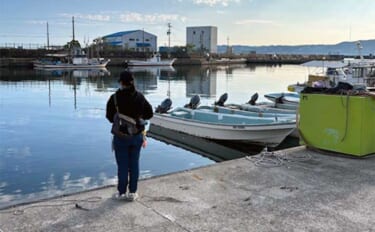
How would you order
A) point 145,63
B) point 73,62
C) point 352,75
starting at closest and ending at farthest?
1. point 352,75
2. point 73,62
3. point 145,63

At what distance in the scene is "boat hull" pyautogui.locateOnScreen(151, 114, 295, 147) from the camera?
12617mm

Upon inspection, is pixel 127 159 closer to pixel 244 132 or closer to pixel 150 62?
pixel 244 132

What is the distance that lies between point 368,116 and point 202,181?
311 centimetres

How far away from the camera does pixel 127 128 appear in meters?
4.81

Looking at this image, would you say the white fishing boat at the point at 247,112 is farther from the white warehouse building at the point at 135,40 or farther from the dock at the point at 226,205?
the white warehouse building at the point at 135,40

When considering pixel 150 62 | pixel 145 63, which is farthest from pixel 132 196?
pixel 150 62

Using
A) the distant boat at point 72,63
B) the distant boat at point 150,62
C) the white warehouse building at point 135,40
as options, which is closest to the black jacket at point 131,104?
the distant boat at point 72,63

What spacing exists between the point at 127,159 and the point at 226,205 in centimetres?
128

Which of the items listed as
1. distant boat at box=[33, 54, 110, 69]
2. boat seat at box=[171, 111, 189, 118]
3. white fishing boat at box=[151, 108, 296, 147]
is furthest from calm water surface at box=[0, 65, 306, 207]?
distant boat at box=[33, 54, 110, 69]

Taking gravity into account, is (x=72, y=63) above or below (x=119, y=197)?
above

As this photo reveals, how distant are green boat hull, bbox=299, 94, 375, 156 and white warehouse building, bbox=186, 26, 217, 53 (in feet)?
409

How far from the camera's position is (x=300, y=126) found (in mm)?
7734

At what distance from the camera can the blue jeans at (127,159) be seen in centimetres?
489

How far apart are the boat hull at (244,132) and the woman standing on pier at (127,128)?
321 inches
